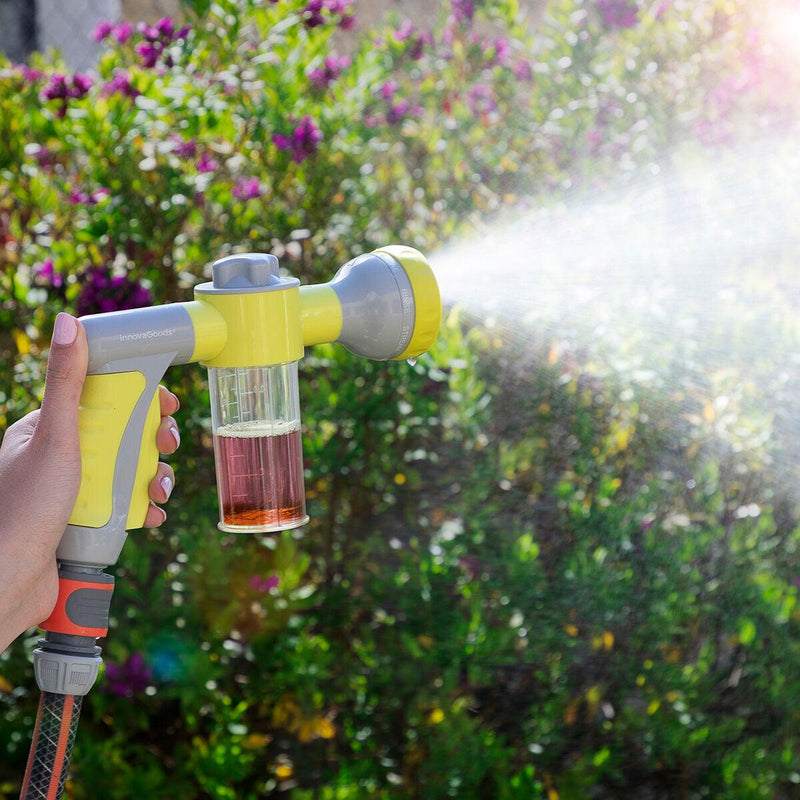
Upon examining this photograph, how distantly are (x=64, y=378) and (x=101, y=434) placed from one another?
0.08m

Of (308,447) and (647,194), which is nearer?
(308,447)

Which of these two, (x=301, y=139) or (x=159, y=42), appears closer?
(x=301, y=139)

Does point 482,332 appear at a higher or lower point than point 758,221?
lower

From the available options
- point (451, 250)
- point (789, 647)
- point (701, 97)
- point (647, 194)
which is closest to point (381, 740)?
point (789, 647)

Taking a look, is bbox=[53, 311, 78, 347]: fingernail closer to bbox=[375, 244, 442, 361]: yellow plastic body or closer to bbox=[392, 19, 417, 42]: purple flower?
bbox=[375, 244, 442, 361]: yellow plastic body

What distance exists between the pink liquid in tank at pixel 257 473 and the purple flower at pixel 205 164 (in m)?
1.36

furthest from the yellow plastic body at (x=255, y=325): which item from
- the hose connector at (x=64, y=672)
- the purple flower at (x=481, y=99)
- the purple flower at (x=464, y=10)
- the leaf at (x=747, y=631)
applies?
the purple flower at (x=464, y=10)

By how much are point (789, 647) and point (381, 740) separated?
0.88m

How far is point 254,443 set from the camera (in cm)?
123

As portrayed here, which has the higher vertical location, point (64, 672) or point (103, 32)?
point (103, 32)

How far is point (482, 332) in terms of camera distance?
2416 mm

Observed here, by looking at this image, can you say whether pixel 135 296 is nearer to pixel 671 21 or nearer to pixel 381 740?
pixel 381 740

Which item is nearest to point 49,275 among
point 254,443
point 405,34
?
point 405,34

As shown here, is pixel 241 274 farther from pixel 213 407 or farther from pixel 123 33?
pixel 123 33
